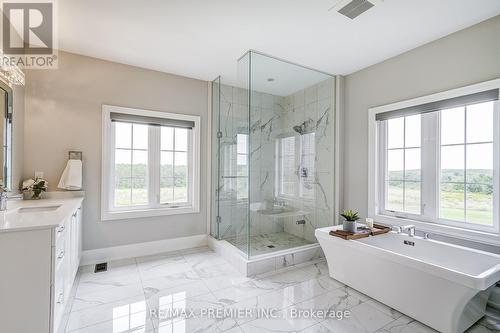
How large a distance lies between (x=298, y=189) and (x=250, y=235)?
1022 mm

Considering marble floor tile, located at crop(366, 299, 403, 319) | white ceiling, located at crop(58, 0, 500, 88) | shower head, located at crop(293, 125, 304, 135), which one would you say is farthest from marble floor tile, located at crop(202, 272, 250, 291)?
white ceiling, located at crop(58, 0, 500, 88)

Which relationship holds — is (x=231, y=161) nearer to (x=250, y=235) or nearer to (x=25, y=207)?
(x=250, y=235)

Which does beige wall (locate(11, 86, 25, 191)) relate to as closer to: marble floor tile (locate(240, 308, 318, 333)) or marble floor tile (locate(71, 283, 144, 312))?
marble floor tile (locate(71, 283, 144, 312))

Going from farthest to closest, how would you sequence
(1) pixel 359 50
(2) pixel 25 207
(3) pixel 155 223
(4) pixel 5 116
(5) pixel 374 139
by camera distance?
(3) pixel 155 223
(5) pixel 374 139
(1) pixel 359 50
(4) pixel 5 116
(2) pixel 25 207

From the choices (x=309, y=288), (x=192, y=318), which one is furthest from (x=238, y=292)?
(x=309, y=288)

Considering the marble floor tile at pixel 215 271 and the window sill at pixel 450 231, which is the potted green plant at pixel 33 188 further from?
the window sill at pixel 450 231

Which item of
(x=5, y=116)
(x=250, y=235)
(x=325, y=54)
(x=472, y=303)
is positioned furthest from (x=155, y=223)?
(x=472, y=303)

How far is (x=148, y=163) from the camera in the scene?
11.3ft

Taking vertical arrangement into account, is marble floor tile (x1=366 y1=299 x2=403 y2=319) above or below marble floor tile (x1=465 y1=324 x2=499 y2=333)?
above

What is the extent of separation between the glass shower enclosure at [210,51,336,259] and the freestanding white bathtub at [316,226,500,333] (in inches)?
35.8

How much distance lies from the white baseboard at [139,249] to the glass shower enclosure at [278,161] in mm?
358

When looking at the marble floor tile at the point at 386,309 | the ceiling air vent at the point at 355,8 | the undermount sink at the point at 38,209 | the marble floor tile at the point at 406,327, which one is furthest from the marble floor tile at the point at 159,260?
the ceiling air vent at the point at 355,8

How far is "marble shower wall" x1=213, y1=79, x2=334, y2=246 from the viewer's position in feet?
11.0

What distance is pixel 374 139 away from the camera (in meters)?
3.14
